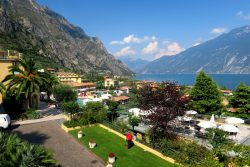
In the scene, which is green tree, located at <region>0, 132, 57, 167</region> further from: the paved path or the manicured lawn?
the manicured lawn

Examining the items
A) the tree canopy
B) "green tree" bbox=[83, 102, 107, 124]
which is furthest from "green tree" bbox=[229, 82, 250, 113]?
"green tree" bbox=[83, 102, 107, 124]

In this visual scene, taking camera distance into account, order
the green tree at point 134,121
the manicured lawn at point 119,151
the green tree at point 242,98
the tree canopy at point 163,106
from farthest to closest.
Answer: the green tree at point 242,98 < the green tree at point 134,121 < the tree canopy at point 163,106 < the manicured lawn at point 119,151

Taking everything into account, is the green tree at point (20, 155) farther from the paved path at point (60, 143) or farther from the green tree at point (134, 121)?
the green tree at point (134, 121)

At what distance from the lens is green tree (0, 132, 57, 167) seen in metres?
11.4

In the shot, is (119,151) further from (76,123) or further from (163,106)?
(76,123)

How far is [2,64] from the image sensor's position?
37719 millimetres

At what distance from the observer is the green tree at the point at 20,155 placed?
11383 millimetres

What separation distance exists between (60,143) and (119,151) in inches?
248

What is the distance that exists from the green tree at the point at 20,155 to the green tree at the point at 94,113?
1620 centimetres

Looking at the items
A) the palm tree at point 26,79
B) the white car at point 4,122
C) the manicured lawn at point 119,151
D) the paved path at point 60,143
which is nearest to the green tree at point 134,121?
the manicured lawn at point 119,151

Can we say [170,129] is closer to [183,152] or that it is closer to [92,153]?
[183,152]

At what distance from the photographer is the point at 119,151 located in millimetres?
21375

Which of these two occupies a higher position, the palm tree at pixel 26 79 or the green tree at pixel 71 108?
the palm tree at pixel 26 79

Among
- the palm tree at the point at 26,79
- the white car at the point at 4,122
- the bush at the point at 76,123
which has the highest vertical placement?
the palm tree at the point at 26,79
